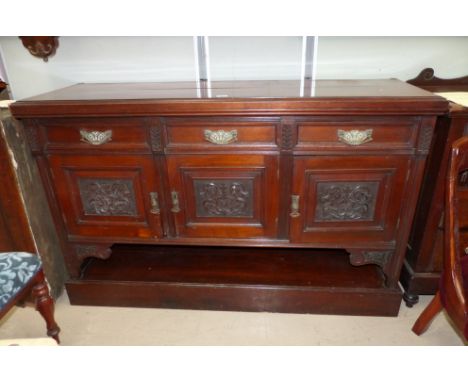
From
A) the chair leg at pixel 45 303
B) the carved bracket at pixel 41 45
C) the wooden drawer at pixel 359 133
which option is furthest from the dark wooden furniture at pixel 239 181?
the carved bracket at pixel 41 45

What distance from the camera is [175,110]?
3.70 ft

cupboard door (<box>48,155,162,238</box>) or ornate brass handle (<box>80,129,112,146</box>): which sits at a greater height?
ornate brass handle (<box>80,129,112,146</box>)

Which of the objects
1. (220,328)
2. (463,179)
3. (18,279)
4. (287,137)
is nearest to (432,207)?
(463,179)

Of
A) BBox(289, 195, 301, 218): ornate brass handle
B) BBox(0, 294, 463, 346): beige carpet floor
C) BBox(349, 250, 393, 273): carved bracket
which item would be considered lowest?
BBox(0, 294, 463, 346): beige carpet floor

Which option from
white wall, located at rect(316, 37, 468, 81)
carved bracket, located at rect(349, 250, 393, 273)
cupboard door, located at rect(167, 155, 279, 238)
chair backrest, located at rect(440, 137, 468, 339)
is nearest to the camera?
chair backrest, located at rect(440, 137, 468, 339)

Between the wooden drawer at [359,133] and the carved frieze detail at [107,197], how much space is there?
2.31 ft

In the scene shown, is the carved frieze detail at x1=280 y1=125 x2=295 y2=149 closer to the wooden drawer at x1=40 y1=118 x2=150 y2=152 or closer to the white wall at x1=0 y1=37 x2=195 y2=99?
the wooden drawer at x1=40 y1=118 x2=150 y2=152

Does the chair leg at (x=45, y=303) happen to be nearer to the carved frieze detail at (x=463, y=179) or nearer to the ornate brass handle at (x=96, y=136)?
the ornate brass handle at (x=96, y=136)

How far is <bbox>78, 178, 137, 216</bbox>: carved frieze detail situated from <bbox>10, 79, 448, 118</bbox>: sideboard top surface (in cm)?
28

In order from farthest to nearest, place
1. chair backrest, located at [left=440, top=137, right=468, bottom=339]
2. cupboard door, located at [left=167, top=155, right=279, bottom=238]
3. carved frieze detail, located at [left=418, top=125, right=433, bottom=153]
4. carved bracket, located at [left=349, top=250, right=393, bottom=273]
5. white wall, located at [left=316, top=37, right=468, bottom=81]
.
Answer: white wall, located at [left=316, top=37, right=468, bottom=81], carved bracket, located at [left=349, top=250, right=393, bottom=273], cupboard door, located at [left=167, top=155, right=279, bottom=238], carved frieze detail, located at [left=418, top=125, right=433, bottom=153], chair backrest, located at [left=440, top=137, right=468, bottom=339]

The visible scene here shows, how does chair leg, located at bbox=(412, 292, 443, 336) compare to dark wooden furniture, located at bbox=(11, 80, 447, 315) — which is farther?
chair leg, located at bbox=(412, 292, 443, 336)

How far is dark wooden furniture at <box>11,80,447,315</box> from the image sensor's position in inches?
44.8

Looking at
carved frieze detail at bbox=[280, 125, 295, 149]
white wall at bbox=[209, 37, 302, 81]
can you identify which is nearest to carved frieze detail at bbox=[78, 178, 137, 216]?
carved frieze detail at bbox=[280, 125, 295, 149]
